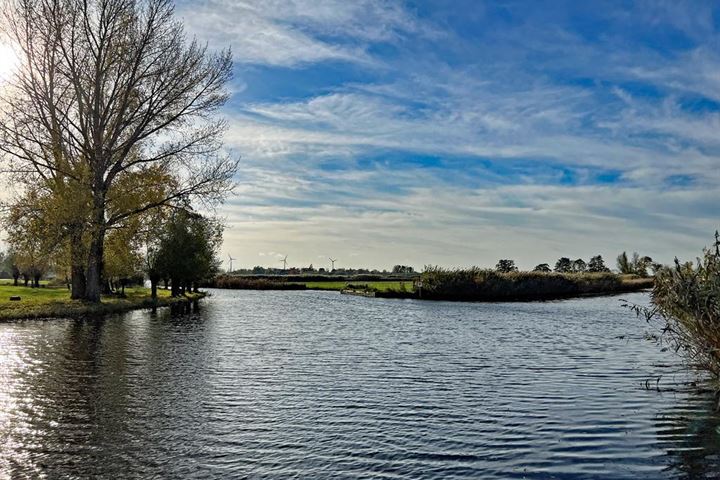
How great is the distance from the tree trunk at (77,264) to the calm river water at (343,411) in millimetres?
15159

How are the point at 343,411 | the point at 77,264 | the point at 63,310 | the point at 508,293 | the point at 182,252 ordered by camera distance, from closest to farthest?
the point at 343,411
the point at 63,310
the point at 77,264
the point at 182,252
the point at 508,293

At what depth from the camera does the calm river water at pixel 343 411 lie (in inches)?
400

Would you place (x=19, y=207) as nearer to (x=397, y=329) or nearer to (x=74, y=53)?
(x=74, y=53)

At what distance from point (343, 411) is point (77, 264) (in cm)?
3451

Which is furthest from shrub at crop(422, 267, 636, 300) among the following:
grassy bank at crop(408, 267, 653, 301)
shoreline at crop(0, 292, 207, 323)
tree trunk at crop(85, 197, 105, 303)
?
tree trunk at crop(85, 197, 105, 303)

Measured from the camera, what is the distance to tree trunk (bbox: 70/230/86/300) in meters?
41.2

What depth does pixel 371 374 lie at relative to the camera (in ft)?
61.8

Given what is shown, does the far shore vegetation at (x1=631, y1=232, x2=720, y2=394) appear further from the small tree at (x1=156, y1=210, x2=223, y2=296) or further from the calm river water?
the small tree at (x1=156, y1=210, x2=223, y2=296)

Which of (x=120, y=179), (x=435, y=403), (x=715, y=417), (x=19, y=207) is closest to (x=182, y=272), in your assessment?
(x=120, y=179)

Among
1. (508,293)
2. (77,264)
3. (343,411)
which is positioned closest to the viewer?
(343,411)

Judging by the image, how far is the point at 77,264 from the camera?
42188 millimetres

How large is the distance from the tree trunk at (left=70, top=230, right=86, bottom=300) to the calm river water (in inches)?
597

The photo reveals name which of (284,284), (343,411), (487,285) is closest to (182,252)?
(487,285)

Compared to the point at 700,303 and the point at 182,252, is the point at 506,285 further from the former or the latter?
the point at 700,303
